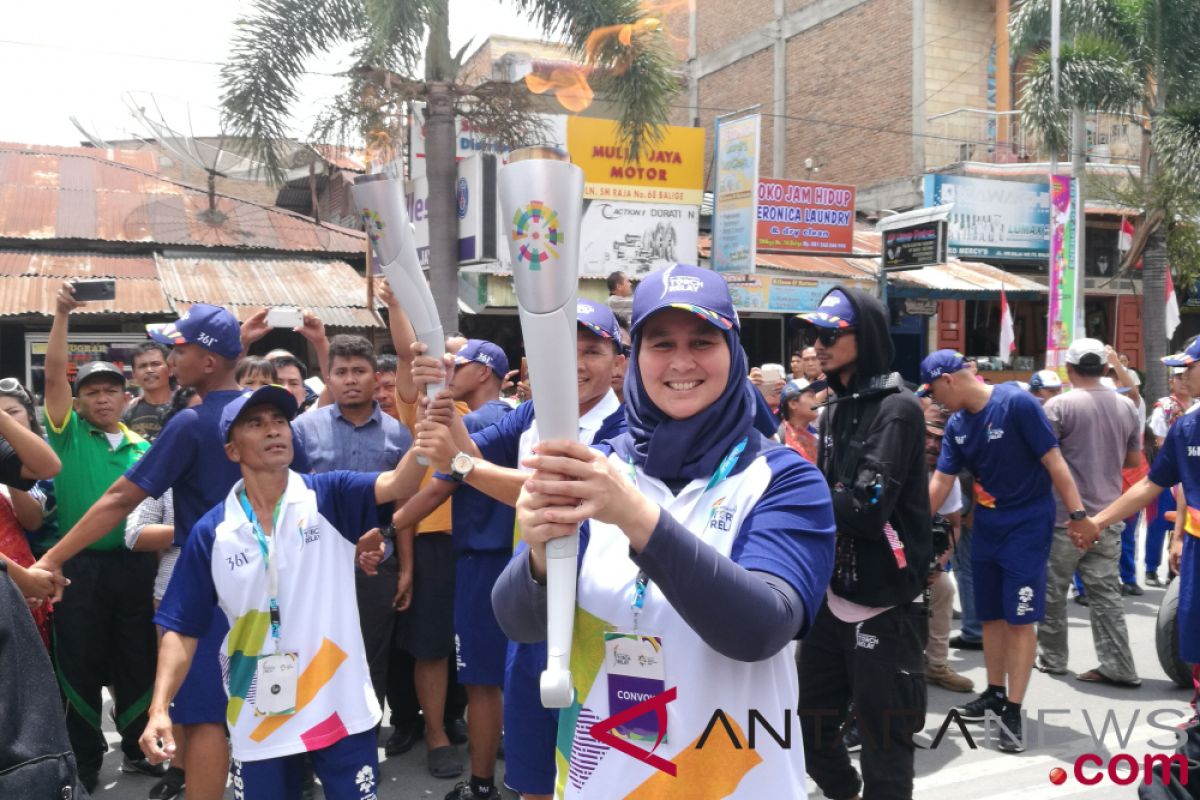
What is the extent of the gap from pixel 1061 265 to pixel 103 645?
17382 mm

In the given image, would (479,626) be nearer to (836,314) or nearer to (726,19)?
(836,314)

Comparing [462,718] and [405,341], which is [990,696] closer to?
[462,718]

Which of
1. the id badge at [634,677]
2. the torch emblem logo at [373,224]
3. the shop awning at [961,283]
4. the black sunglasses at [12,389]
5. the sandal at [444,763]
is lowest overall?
the sandal at [444,763]

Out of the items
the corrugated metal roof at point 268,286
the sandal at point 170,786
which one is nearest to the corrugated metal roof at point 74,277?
the corrugated metal roof at point 268,286

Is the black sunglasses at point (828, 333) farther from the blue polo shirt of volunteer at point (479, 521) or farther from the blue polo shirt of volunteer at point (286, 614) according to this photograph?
the blue polo shirt of volunteer at point (286, 614)

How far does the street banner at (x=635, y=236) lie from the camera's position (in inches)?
640

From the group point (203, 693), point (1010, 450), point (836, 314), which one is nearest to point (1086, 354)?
point (1010, 450)

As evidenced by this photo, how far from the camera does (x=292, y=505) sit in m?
3.23

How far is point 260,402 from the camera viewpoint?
325cm

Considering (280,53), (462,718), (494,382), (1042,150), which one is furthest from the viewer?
(1042,150)

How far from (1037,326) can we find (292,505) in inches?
911

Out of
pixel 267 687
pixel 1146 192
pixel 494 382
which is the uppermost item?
pixel 1146 192

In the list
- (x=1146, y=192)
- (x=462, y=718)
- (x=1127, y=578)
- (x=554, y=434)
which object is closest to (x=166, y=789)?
(x=462, y=718)

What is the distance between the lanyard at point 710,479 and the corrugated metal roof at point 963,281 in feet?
57.8
